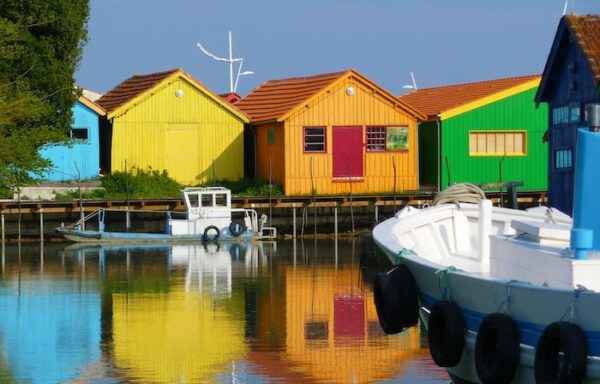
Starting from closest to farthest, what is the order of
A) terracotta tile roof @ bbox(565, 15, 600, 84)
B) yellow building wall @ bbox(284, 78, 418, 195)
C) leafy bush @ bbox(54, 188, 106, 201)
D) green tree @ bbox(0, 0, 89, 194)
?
green tree @ bbox(0, 0, 89, 194) → terracotta tile roof @ bbox(565, 15, 600, 84) → leafy bush @ bbox(54, 188, 106, 201) → yellow building wall @ bbox(284, 78, 418, 195)

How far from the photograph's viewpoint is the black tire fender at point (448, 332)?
12.2 meters

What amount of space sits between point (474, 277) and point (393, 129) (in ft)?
117

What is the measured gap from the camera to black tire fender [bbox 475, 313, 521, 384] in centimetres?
1124

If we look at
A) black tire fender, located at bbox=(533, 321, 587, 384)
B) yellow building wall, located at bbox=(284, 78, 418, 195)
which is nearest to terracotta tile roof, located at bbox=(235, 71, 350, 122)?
yellow building wall, located at bbox=(284, 78, 418, 195)

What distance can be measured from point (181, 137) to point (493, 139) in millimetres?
10863

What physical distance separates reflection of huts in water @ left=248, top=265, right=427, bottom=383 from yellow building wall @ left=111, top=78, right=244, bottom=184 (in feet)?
66.4

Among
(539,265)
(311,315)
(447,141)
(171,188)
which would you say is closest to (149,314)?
(311,315)

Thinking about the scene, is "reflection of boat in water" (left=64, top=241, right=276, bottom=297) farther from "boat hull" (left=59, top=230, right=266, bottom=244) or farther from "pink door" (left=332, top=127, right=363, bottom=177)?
"pink door" (left=332, top=127, right=363, bottom=177)

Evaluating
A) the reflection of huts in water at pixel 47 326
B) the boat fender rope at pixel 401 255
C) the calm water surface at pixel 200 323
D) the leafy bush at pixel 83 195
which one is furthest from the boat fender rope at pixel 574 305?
the leafy bush at pixel 83 195

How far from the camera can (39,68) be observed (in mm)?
39688

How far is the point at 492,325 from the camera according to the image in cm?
1143

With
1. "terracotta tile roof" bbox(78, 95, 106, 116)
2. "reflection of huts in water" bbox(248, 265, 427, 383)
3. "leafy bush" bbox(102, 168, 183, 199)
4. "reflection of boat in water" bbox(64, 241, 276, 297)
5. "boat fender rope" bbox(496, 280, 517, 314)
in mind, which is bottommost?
"reflection of huts in water" bbox(248, 265, 427, 383)

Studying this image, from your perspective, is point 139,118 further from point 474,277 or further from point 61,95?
point 474,277

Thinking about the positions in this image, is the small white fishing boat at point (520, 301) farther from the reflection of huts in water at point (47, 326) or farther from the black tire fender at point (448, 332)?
the reflection of huts in water at point (47, 326)
